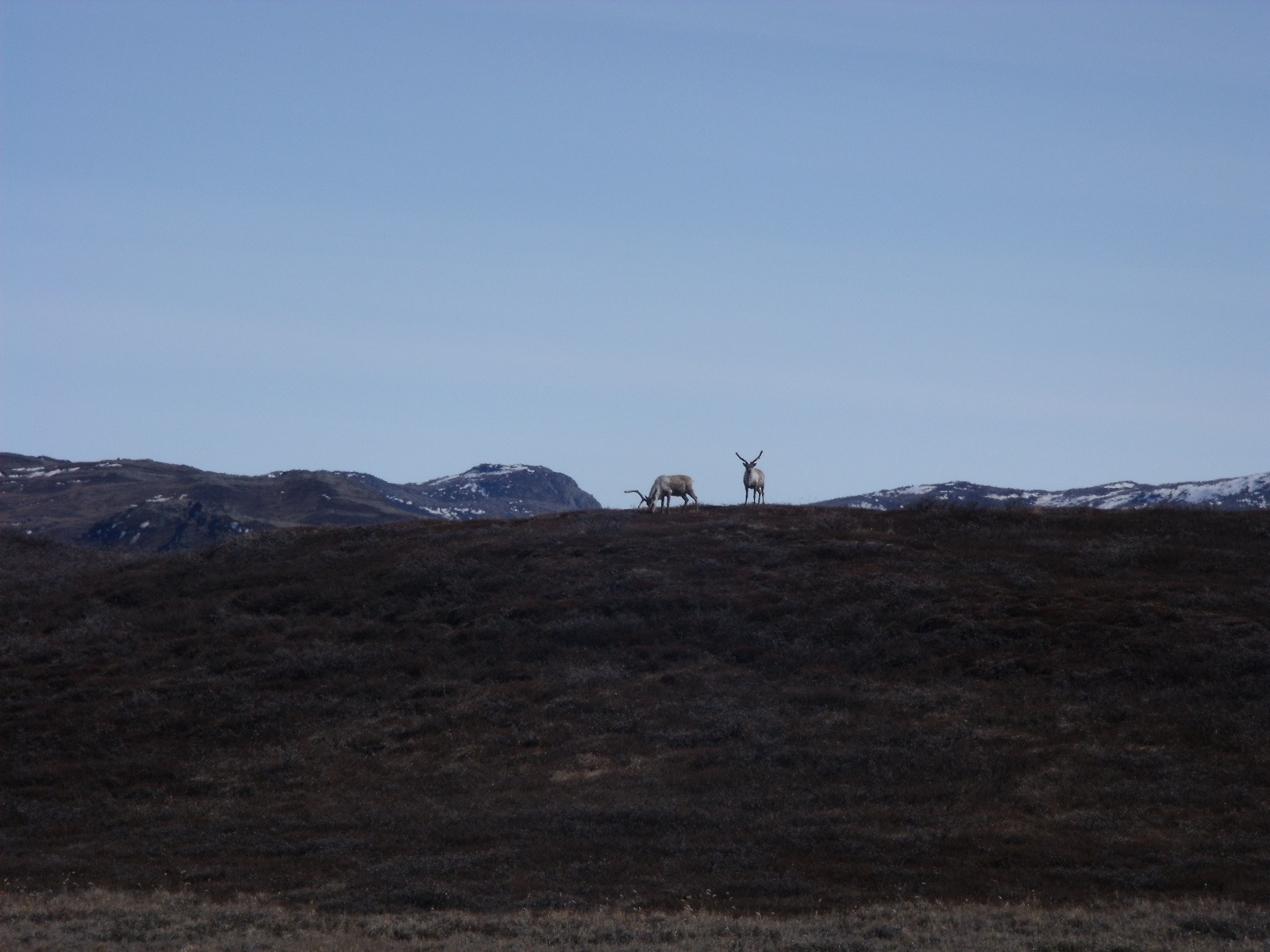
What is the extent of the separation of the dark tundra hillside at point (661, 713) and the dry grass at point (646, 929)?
1.00 m

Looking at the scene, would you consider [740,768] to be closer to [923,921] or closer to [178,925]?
[923,921]

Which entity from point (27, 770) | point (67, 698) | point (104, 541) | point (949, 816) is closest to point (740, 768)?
point (949, 816)

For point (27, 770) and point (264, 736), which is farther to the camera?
point (264, 736)

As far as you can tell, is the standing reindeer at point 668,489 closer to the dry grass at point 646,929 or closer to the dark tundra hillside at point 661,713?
the dark tundra hillside at point 661,713

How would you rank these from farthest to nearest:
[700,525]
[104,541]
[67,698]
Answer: [104,541] < [700,525] < [67,698]

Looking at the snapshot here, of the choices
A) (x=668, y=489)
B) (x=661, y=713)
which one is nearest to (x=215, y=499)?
(x=668, y=489)

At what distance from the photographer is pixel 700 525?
131 feet

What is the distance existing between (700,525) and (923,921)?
25621mm

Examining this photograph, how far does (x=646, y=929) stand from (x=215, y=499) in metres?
97.5

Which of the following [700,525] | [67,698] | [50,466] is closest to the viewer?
[67,698]

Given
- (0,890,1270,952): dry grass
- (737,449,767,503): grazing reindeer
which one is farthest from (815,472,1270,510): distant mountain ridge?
(0,890,1270,952): dry grass

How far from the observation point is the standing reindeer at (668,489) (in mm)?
44969

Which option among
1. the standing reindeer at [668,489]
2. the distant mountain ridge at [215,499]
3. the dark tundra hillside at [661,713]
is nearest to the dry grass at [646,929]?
the dark tundra hillside at [661,713]

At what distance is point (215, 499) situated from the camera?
342 ft
